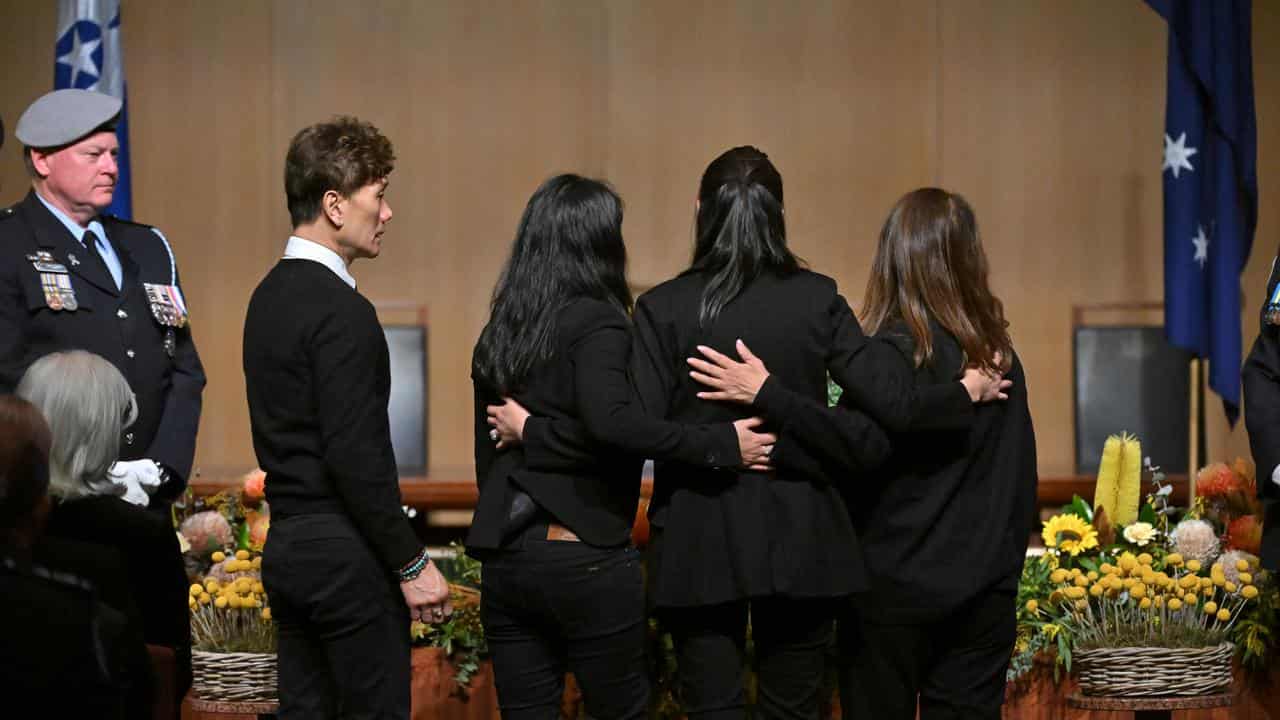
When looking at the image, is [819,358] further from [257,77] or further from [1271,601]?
[257,77]

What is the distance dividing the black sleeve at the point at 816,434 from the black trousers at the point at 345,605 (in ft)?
2.45

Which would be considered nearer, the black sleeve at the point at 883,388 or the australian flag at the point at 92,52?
the black sleeve at the point at 883,388

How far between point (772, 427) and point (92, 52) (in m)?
2.90

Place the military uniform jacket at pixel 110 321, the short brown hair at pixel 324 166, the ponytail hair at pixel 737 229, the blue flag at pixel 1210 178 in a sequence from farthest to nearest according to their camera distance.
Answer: the blue flag at pixel 1210 178
the military uniform jacket at pixel 110 321
the ponytail hair at pixel 737 229
the short brown hair at pixel 324 166

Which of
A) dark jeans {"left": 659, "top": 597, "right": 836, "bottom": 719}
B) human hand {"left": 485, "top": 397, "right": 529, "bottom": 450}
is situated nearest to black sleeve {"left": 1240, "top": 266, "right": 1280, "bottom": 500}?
dark jeans {"left": 659, "top": 597, "right": 836, "bottom": 719}

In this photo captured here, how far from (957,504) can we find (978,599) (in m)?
0.19

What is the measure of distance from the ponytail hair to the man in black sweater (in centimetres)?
62

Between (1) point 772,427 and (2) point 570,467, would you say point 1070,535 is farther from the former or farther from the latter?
(2) point 570,467

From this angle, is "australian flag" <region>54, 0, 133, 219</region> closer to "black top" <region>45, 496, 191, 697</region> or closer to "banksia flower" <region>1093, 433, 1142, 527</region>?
"black top" <region>45, 496, 191, 697</region>

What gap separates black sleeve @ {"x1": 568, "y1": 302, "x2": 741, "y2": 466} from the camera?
2.52m

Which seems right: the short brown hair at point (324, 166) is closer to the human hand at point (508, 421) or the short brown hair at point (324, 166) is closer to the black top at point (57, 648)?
the human hand at point (508, 421)

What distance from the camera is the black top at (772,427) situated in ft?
8.50

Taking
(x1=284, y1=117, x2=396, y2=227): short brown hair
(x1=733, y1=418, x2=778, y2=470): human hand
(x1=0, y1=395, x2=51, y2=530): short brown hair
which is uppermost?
(x1=284, y1=117, x2=396, y2=227): short brown hair

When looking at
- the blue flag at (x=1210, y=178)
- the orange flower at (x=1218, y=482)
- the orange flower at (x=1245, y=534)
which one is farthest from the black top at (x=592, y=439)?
the blue flag at (x=1210, y=178)
